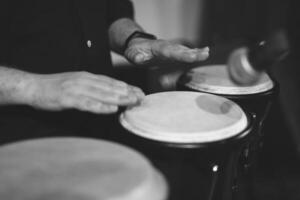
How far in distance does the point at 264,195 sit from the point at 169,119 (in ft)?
4.37

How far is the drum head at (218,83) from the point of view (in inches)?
52.4

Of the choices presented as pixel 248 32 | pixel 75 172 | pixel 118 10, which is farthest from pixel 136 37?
pixel 248 32

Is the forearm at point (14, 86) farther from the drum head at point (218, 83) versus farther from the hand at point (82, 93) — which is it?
the drum head at point (218, 83)

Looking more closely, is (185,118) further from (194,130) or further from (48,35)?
(48,35)

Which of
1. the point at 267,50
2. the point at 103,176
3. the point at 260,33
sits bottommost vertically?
the point at 260,33

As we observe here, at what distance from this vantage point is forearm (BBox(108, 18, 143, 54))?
1720 mm

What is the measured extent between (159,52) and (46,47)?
42cm

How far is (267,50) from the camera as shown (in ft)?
2.77

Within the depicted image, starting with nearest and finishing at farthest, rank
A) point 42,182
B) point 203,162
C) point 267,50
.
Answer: point 42,182 < point 267,50 < point 203,162

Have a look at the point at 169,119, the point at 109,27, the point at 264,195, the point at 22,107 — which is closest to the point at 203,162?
the point at 169,119

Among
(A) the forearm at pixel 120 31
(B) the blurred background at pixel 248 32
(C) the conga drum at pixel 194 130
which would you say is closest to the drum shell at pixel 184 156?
(C) the conga drum at pixel 194 130

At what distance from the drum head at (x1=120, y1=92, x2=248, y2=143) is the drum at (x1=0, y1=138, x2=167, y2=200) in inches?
7.5

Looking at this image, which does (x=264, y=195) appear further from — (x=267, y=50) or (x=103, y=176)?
(x=103, y=176)

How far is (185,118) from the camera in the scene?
108 centimetres
